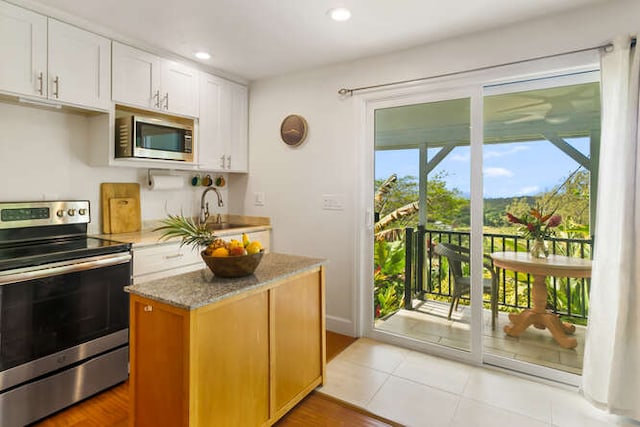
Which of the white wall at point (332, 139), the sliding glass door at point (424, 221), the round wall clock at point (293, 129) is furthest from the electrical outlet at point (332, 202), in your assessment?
the round wall clock at point (293, 129)

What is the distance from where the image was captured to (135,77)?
2748mm

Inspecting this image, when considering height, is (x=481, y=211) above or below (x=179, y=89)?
below

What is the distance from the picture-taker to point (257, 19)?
7.87ft

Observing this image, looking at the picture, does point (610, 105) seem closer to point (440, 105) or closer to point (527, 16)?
point (527, 16)

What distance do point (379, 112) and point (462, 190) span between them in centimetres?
97

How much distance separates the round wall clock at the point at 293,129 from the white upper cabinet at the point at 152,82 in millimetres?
826

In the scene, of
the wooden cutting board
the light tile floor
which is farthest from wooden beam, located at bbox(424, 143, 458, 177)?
the wooden cutting board

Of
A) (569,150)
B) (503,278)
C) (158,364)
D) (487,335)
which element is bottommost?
(487,335)

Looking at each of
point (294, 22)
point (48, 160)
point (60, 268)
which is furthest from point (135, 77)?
point (60, 268)

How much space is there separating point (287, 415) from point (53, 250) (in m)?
1.70

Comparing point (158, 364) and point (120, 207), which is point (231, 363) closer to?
point (158, 364)

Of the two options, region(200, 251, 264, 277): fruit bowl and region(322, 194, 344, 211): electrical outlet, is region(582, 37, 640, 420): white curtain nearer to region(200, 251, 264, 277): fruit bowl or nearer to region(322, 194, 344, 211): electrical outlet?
region(322, 194, 344, 211): electrical outlet

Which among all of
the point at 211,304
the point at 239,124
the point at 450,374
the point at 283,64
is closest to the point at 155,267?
the point at 211,304

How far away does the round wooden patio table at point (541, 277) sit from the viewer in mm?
2396
